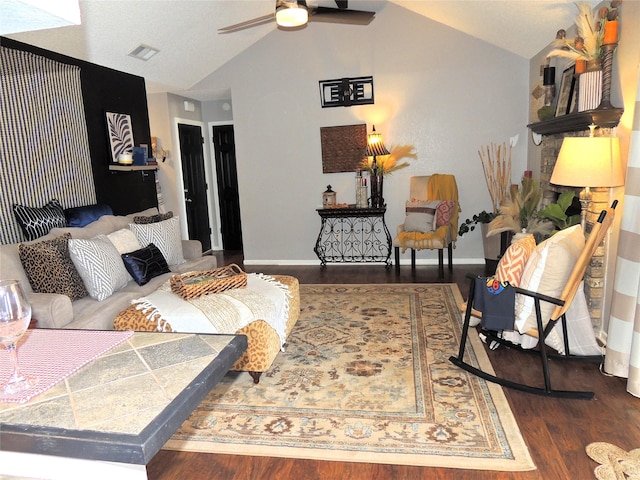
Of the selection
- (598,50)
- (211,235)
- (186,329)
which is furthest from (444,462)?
(211,235)

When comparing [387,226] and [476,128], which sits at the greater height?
[476,128]

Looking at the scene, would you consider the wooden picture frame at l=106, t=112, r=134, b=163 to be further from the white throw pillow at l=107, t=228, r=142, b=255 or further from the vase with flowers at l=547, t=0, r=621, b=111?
the vase with flowers at l=547, t=0, r=621, b=111

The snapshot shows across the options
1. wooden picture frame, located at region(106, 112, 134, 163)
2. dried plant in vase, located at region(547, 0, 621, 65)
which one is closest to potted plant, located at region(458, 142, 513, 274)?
dried plant in vase, located at region(547, 0, 621, 65)

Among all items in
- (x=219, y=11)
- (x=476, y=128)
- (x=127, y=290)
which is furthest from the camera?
(x=476, y=128)

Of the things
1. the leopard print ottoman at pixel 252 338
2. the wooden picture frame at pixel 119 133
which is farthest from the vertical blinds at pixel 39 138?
the leopard print ottoman at pixel 252 338

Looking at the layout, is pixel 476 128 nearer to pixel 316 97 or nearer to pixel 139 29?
pixel 316 97

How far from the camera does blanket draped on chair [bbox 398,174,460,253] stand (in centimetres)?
499

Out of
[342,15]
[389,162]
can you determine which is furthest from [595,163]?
[389,162]

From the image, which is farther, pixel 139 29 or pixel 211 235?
pixel 211 235

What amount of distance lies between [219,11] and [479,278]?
12.5 feet

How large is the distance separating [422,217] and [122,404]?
4.69m

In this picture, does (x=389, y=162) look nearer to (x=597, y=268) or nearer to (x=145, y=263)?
(x=597, y=268)

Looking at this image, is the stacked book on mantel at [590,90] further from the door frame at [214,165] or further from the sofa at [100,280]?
the door frame at [214,165]

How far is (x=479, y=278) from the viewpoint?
9.01 ft
